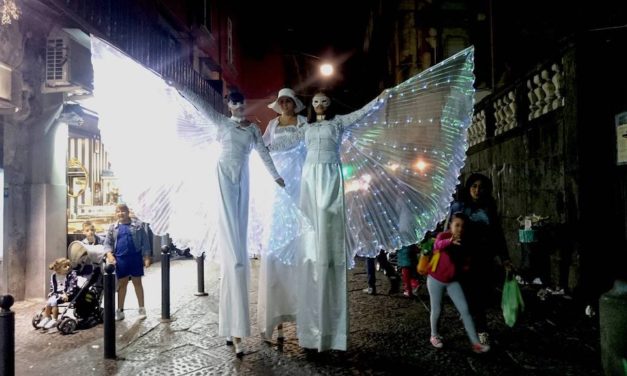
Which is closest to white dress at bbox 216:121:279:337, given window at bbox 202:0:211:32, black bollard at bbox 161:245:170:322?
black bollard at bbox 161:245:170:322

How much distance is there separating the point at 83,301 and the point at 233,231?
3.01m

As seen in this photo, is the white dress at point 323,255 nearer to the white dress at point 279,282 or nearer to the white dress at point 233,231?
the white dress at point 279,282

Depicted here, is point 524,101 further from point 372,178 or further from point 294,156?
point 294,156

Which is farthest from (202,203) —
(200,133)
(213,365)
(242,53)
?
(242,53)

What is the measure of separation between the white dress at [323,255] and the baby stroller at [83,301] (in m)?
3.22

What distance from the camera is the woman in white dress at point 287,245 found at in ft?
16.4

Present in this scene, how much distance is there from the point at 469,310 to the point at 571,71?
158 inches

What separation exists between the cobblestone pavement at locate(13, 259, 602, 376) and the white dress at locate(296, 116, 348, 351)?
0.29 metres

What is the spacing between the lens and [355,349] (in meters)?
4.97

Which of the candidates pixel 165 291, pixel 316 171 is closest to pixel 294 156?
pixel 316 171

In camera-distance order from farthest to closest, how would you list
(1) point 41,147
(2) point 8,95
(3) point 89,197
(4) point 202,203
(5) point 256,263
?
1. (5) point 256,263
2. (3) point 89,197
3. (1) point 41,147
4. (2) point 8,95
5. (4) point 202,203

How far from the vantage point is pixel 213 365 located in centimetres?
452

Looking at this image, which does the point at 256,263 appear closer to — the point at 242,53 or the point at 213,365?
the point at 213,365

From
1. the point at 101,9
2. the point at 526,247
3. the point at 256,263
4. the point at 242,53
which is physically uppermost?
the point at 242,53
